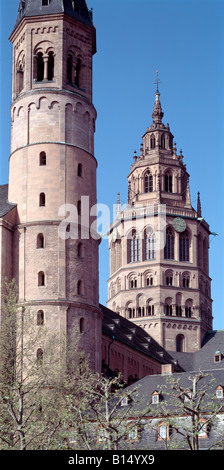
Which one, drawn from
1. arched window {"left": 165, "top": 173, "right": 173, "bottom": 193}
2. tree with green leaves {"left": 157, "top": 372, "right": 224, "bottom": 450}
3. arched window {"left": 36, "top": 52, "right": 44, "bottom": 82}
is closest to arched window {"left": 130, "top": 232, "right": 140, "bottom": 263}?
arched window {"left": 165, "top": 173, "right": 173, "bottom": 193}

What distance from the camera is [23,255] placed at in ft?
204

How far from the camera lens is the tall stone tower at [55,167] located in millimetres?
61500

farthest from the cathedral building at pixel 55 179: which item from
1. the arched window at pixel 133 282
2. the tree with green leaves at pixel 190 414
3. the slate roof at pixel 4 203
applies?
the arched window at pixel 133 282

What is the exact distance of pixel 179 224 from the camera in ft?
405

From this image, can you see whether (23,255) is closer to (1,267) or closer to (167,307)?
(1,267)

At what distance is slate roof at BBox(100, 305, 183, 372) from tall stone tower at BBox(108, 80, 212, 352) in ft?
19.7

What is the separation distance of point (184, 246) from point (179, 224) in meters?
3.34

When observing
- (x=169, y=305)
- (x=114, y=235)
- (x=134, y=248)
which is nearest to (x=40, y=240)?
(x=169, y=305)

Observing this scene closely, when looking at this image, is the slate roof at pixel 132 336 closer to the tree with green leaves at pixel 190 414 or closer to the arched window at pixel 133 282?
the arched window at pixel 133 282

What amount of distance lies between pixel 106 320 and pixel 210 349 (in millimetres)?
28860

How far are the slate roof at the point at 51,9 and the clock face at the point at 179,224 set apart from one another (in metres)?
55.9

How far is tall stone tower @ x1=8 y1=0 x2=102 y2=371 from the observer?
6150cm

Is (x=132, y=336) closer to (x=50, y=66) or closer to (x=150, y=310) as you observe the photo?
(x=150, y=310)
